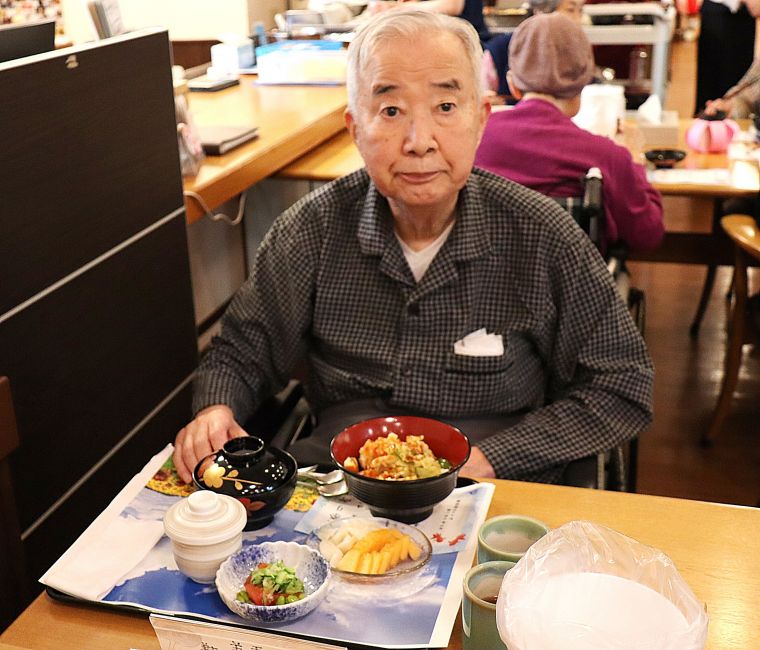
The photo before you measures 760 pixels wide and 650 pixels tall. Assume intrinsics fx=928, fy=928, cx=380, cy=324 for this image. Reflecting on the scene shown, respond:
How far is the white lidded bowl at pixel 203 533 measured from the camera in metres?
1.07

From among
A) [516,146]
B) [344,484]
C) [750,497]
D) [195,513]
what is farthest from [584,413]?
[750,497]

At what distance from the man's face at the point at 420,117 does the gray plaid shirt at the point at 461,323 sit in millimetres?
93

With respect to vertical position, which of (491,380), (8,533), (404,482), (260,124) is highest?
(260,124)

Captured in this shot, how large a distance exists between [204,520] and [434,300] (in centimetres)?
73

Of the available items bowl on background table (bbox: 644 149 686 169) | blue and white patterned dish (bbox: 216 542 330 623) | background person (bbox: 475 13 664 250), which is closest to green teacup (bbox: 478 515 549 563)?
blue and white patterned dish (bbox: 216 542 330 623)

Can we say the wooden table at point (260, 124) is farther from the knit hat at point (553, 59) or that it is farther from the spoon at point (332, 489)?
the spoon at point (332, 489)

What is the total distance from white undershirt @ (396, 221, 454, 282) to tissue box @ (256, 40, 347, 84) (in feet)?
7.34

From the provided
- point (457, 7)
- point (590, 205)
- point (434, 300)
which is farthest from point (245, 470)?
point (457, 7)

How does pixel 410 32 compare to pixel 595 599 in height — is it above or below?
above

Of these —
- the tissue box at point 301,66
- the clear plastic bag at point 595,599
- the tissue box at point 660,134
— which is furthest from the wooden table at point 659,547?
the tissue box at point 301,66

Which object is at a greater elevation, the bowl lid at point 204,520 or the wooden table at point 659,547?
the bowl lid at point 204,520

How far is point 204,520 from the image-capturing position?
3.56 ft

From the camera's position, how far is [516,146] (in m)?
2.62

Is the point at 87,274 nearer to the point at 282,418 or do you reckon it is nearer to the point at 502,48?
the point at 282,418
